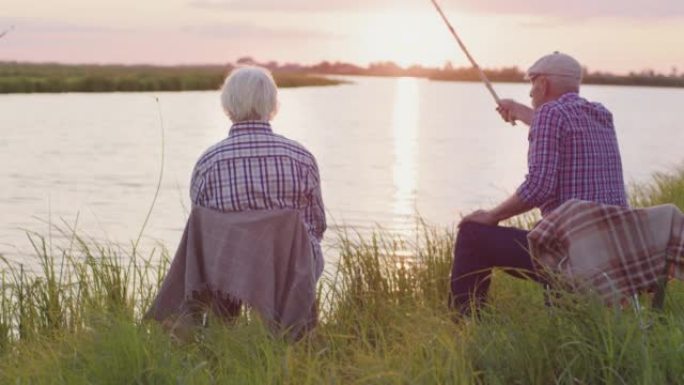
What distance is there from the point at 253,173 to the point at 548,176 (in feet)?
3.59

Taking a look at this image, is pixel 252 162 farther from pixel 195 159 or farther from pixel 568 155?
pixel 195 159

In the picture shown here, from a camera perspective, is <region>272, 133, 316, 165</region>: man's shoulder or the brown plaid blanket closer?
the brown plaid blanket

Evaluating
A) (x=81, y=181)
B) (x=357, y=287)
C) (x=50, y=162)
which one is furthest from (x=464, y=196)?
(x=357, y=287)

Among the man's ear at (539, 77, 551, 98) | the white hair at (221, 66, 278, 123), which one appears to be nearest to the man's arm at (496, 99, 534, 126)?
the man's ear at (539, 77, 551, 98)

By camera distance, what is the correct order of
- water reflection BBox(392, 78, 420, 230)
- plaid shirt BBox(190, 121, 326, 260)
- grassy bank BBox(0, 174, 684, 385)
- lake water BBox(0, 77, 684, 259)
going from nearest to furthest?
grassy bank BBox(0, 174, 684, 385) < plaid shirt BBox(190, 121, 326, 260) < lake water BBox(0, 77, 684, 259) < water reflection BBox(392, 78, 420, 230)

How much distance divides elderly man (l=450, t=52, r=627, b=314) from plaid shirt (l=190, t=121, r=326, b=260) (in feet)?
2.13

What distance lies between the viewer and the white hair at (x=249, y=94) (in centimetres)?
460

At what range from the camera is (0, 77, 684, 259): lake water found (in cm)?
1358

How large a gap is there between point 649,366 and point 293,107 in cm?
4582

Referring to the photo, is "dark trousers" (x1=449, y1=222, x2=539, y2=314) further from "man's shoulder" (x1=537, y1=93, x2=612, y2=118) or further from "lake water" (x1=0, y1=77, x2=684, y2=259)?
"lake water" (x1=0, y1=77, x2=684, y2=259)

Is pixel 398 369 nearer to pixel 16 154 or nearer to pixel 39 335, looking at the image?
pixel 39 335

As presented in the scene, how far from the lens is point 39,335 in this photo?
477 centimetres

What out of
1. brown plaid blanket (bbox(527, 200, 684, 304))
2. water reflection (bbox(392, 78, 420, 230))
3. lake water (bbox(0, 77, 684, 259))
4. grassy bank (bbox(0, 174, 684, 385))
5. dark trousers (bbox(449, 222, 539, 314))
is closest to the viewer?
grassy bank (bbox(0, 174, 684, 385))

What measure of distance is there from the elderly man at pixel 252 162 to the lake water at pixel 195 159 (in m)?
1.14
